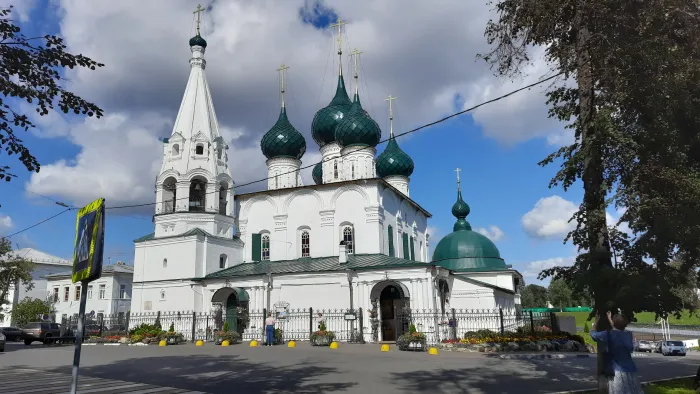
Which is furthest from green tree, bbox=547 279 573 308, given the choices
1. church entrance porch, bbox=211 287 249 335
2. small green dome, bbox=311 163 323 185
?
church entrance porch, bbox=211 287 249 335

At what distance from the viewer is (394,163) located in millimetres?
35969

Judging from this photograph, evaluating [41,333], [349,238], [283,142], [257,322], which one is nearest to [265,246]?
Answer: [349,238]

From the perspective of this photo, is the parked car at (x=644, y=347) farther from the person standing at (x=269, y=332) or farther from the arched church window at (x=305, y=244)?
the person standing at (x=269, y=332)

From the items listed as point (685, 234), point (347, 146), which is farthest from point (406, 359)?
point (347, 146)

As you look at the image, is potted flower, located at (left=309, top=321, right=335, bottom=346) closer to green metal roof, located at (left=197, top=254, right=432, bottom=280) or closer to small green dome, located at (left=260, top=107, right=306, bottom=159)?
green metal roof, located at (left=197, top=254, right=432, bottom=280)

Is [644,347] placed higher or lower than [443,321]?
lower

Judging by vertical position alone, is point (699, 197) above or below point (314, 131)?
below

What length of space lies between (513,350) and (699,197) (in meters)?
10.5

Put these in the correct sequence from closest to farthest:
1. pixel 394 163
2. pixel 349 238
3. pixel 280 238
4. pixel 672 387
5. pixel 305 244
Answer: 1. pixel 672 387
2. pixel 349 238
3. pixel 305 244
4. pixel 280 238
5. pixel 394 163

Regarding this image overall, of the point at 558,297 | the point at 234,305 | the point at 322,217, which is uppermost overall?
the point at 322,217

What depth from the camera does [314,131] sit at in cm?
3353

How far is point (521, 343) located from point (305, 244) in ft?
45.8

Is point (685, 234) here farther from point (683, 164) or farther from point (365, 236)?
point (365, 236)

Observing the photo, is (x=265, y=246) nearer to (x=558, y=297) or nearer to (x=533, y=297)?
(x=558, y=297)
